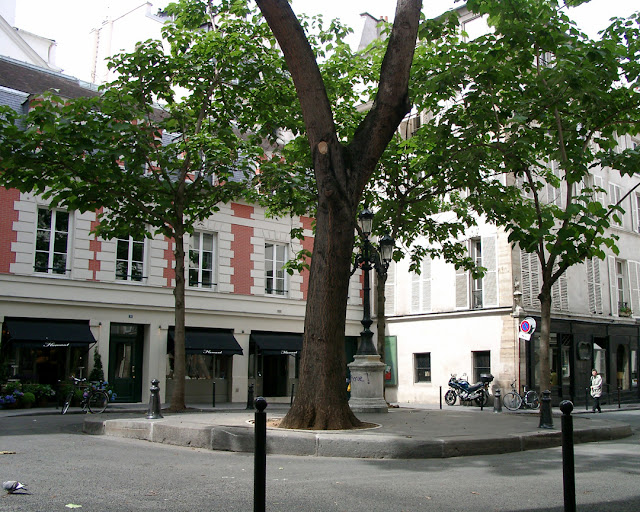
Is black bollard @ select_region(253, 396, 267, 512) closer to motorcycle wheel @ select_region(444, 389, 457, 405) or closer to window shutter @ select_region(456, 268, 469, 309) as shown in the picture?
motorcycle wheel @ select_region(444, 389, 457, 405)

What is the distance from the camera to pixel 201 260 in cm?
2414

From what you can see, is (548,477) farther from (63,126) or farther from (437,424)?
(63,126)

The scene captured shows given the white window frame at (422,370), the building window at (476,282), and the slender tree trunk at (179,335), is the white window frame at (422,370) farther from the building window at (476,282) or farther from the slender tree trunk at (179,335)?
the slender tree trunk at (179,335)

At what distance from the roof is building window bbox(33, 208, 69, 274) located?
421 cm

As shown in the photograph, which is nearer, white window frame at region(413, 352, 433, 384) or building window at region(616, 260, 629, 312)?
white window frame at region(413, 352, 433, 384)

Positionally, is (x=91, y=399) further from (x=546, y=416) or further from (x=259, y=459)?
(x=259, y=459)

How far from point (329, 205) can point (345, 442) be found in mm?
3256

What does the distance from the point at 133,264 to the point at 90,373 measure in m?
3.88

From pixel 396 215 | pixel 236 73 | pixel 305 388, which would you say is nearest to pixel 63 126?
pixel 236 73

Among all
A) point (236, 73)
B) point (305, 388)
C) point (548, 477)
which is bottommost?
point (548, 477)

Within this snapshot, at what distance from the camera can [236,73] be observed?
1531 cm

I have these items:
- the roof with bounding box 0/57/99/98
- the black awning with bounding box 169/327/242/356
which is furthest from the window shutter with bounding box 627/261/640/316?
the roof with bounding box 0/57/99/98

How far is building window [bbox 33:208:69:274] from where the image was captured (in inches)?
797

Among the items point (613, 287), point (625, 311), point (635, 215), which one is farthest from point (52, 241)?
point (635, 215)
